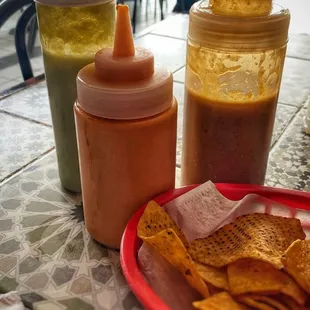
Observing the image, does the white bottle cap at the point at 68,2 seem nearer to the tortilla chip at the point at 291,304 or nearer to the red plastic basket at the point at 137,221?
the red plastic basket at the point at 137,221

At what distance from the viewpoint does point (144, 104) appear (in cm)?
45

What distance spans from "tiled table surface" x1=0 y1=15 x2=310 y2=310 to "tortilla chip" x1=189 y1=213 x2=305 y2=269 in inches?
3.6

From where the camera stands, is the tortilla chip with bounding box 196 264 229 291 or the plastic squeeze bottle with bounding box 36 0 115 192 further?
the plastic squeeze bottle with bounding box 36 0 115 192

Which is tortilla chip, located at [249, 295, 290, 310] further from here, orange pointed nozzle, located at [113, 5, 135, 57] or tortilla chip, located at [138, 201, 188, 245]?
orange pointed nozzle, located at [113, 5, 135, 57]

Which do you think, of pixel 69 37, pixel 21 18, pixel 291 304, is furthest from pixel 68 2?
pixel 21 18

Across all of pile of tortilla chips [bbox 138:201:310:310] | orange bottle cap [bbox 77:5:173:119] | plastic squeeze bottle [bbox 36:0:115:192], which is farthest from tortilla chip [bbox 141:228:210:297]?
plastic squeeze bottle [bbox 36:0:115:192]

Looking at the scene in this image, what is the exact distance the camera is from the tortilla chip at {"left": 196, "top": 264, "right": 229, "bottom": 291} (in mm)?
419

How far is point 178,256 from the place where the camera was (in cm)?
41

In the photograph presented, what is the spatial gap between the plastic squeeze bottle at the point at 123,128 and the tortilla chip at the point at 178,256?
0.27 feet

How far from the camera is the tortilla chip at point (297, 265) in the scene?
0.40m

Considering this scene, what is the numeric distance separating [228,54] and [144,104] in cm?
13

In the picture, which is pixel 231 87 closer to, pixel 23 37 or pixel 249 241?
pixel 249 241

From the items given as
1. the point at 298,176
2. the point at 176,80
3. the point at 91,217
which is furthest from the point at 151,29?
the point at 91,217

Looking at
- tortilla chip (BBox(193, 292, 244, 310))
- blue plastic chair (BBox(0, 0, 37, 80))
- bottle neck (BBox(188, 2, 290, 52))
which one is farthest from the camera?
blue plastic chair (BBox(0, 0, 37, 80))
